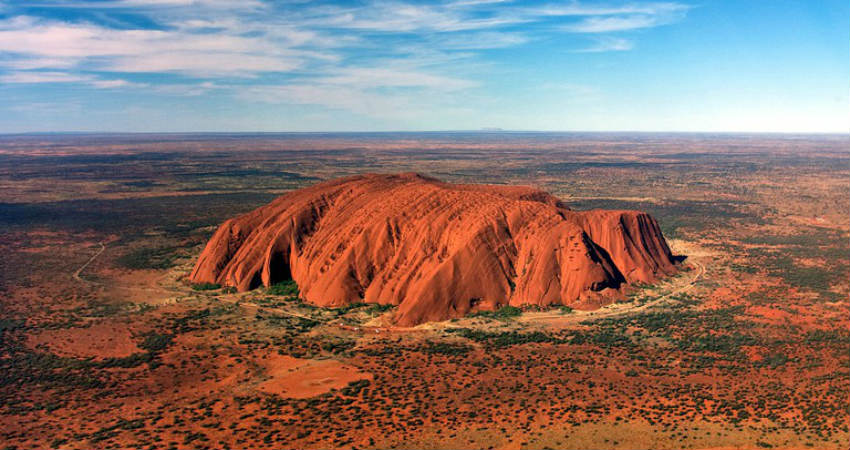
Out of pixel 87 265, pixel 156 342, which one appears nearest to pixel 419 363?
pixel 156 342

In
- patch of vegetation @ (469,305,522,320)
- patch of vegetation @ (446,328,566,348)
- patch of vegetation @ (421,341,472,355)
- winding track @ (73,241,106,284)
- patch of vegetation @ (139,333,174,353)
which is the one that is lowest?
patch of vegetation @ (139,333,174,353)

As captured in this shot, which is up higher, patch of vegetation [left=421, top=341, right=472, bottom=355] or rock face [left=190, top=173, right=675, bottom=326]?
rock face [left=190, top=173, right=675, bottom=326]

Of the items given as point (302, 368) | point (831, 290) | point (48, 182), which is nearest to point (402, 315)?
point (302, 368)

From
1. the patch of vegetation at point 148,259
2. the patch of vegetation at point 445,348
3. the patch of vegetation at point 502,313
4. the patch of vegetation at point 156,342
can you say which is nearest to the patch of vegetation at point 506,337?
the patch of vegetation at point 445,348

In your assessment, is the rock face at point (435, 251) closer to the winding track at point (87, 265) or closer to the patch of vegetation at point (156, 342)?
the patch of vegetation at point (156, 342)

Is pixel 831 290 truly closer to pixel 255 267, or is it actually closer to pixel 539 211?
pixel 539 211

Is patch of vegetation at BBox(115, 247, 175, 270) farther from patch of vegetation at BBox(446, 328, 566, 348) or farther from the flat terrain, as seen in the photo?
patch of vegetation at BBox(446, 328, 566, 348)

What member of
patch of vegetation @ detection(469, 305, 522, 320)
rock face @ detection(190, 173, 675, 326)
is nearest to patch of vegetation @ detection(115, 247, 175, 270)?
rock face @ detection(190, 173, 675, 326)

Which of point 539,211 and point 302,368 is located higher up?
point 539,211
